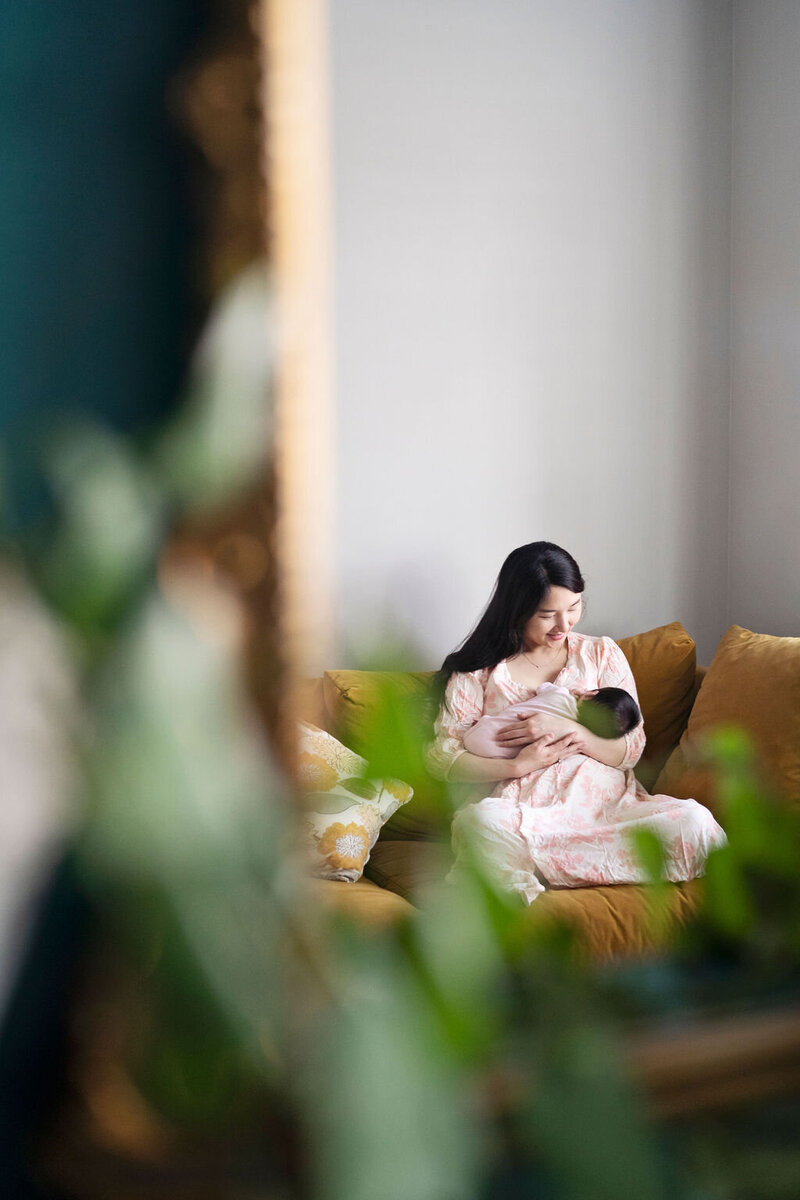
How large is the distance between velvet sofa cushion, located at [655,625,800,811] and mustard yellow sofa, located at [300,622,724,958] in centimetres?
13

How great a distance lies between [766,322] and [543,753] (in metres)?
1.90

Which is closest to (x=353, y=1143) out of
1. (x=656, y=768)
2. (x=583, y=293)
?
(x=656, y=768)

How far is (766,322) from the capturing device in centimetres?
344

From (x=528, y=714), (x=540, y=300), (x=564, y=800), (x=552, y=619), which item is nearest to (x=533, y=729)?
(x=528, y=714)

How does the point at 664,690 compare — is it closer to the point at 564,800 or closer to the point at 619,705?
the point at 619,705

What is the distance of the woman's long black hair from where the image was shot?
259 centimetres

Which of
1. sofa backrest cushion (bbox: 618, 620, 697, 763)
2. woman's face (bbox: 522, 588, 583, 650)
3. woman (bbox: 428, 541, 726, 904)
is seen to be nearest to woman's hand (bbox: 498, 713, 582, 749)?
→ woman (bbox: 428, 541, 726, 904)

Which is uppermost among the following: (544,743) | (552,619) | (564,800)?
(552,619)

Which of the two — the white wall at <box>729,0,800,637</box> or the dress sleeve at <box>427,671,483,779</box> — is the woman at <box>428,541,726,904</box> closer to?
the dress sleeve at <box>427,671,483,779</box>

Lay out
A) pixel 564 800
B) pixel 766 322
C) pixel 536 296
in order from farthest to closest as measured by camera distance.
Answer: pixel 766 322 < pixel 536 296 < pixel 564 800

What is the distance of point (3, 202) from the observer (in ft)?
0.65

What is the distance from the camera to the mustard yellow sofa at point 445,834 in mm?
203

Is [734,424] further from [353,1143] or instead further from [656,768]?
[353,1143]

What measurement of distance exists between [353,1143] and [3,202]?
7.0 inches
